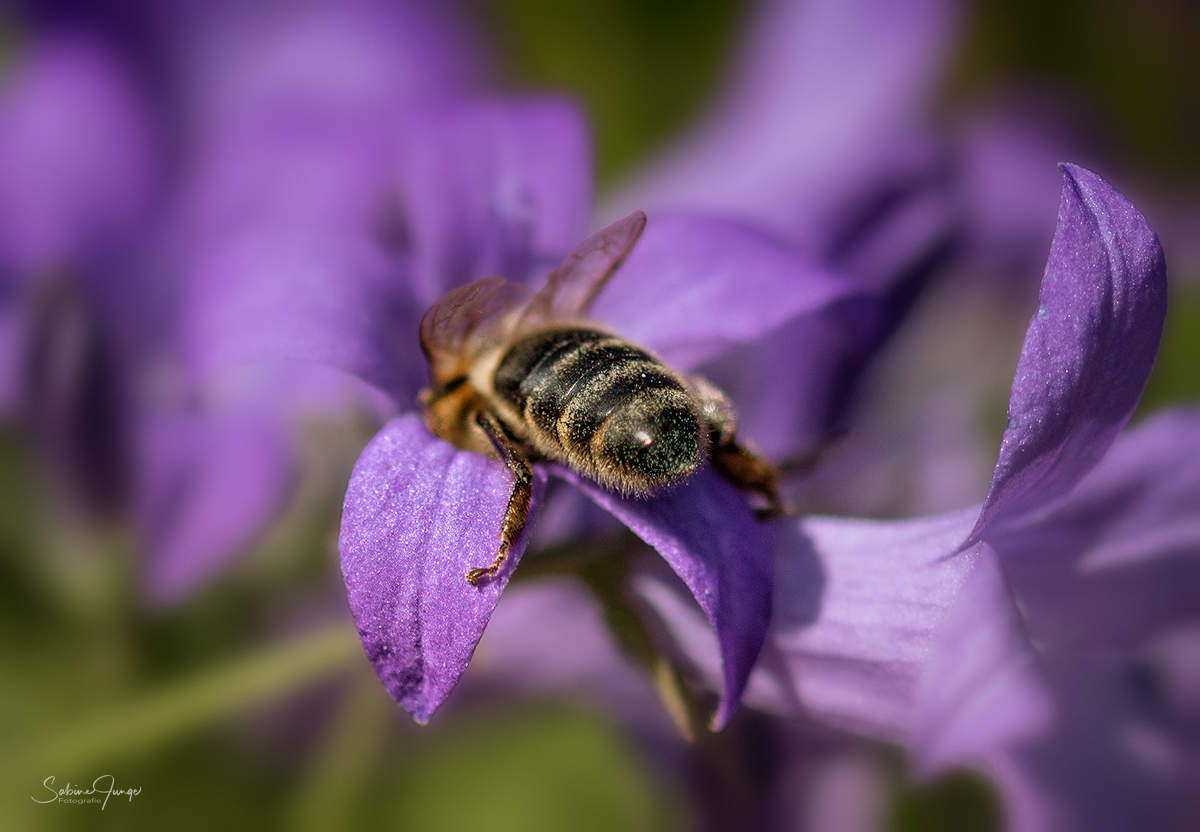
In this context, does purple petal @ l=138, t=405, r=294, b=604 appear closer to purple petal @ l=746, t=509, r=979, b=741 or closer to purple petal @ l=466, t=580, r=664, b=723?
purple petal @ l=466, t=580, r=664, b=723

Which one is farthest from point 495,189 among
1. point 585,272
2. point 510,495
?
point 510,495

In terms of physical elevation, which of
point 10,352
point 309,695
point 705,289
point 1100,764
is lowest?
point 309,695

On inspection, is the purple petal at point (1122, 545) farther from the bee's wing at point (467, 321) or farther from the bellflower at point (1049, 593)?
the bee's wing at point (467, 321)

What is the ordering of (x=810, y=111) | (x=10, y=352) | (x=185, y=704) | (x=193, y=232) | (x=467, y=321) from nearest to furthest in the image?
(x=467, y=321)
(x=185, y=704)
(x=10, y=352)
(x=193, y=232)
(x=810, y=111)

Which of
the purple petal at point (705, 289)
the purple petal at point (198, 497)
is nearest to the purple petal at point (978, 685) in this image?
the purple petal at point (705, 289)

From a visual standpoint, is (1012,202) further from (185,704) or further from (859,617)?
(185,704)

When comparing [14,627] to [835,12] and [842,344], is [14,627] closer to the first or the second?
[842,344]
